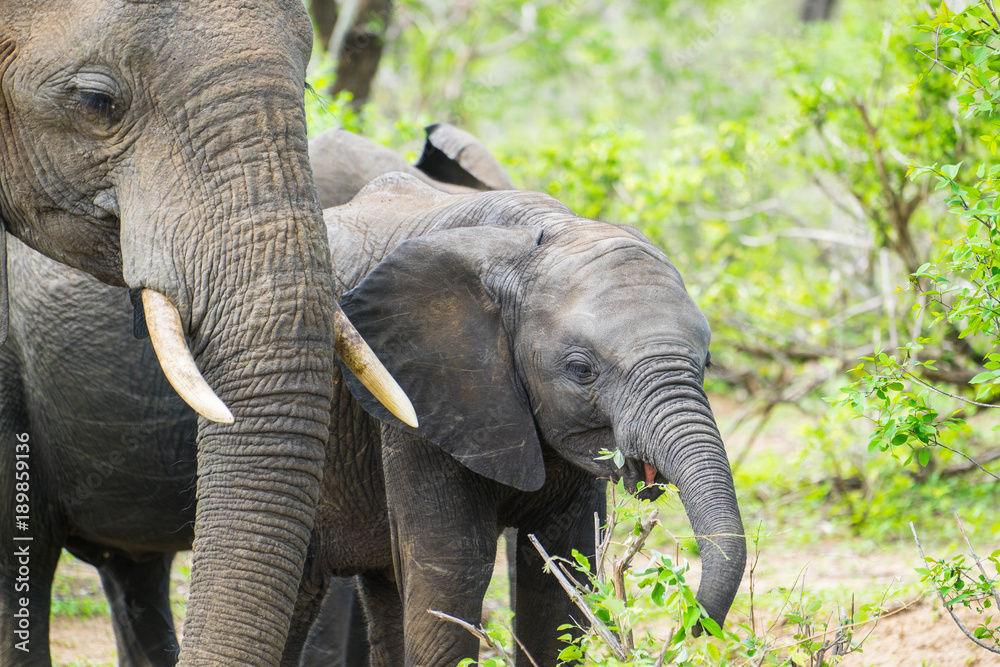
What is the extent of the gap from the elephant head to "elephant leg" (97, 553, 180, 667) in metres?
2.40

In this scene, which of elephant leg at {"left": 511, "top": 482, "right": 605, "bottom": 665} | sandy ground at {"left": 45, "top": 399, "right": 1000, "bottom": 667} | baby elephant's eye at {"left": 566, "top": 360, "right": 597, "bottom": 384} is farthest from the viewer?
sandy ground at {"left": 45, "top": 399, "right": 1000, "bottom": 667}

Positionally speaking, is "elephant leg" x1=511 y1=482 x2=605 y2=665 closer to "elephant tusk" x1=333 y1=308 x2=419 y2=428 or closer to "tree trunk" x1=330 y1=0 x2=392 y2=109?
"elephant tusk" x1=333 y1=308 x2=419 y2=428

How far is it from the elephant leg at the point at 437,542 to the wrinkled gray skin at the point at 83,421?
101 cm

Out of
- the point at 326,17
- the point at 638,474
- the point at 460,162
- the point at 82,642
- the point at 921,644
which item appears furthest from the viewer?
the point at 326,17

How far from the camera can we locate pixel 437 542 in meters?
3.57

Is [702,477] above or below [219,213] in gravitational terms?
below

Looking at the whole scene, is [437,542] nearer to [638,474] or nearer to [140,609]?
[638,474]

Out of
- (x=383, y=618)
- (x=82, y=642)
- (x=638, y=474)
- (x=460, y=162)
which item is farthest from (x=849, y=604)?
(x=82, y=642)

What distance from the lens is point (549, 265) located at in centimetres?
349

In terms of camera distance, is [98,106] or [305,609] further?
[305,609]

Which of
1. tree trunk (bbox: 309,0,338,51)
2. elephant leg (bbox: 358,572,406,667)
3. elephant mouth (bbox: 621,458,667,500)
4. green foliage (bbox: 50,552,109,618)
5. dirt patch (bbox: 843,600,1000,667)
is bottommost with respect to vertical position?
green foliage (bbox: 50,552,109,618)

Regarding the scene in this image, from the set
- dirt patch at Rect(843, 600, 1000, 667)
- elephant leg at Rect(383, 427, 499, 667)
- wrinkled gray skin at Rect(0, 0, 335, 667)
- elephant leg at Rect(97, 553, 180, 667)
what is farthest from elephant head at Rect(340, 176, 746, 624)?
elephant leg at Rect(97, 553, 180, 667)

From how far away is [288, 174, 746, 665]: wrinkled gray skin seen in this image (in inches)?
127

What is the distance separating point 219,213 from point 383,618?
6.63 feet
